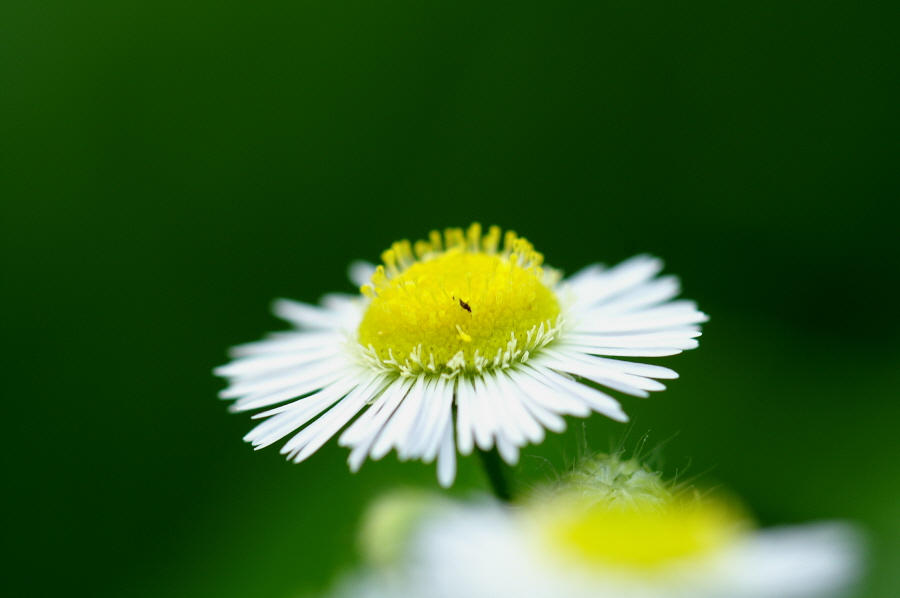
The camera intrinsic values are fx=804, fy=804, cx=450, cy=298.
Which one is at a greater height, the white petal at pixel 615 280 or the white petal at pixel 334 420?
the white petal at pixel 615 280

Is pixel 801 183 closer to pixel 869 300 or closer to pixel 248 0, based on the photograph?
pixel 869 300

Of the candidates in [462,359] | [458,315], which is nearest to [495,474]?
[462,359]

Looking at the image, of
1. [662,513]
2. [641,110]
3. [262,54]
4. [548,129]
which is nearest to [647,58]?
[641,110]

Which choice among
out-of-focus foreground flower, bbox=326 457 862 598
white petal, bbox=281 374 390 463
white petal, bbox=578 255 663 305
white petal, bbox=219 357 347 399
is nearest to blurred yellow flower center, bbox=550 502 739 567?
out-of-focus foreground flower, bbox=326 457 862 598

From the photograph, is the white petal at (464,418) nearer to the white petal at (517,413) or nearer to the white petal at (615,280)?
the white petal at (517,413)

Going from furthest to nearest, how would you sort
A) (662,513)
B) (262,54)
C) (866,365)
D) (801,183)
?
1. (262,54)
2. (801,183)
3. (866,365)
4. (662,513)

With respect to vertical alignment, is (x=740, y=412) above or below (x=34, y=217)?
below

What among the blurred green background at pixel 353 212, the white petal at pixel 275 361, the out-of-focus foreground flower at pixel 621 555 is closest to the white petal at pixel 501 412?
the out-of-focus foreground flower at pixel 621 555
